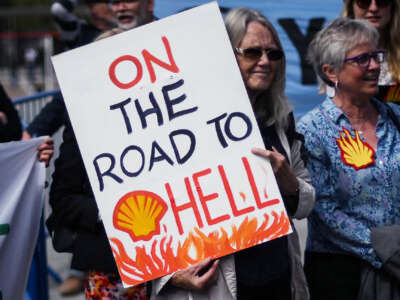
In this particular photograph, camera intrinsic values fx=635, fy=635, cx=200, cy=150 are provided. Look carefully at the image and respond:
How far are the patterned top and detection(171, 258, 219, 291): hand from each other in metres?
0.68

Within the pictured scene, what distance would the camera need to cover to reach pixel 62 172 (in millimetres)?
2535

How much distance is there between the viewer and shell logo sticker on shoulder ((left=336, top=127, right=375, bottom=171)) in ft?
8.62

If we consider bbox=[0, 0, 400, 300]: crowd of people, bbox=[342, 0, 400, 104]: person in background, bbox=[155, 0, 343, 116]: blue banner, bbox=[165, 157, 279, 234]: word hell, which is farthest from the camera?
bbox=[155, 0, 343, 116]: blue banner

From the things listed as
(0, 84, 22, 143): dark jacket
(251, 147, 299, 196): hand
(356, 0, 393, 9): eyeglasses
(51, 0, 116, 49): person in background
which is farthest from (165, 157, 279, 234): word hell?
(51, 0, 116, 49): person in background

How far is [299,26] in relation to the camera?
452 cm

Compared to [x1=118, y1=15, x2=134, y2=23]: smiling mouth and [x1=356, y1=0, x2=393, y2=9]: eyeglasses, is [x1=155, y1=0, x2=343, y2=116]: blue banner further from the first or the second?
[x1=118, y1=15, x2=134, y2=23]: smiling mouth

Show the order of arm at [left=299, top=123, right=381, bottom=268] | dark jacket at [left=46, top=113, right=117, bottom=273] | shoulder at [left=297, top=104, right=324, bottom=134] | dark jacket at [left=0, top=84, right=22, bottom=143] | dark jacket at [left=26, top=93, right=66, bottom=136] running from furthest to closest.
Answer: dark jacket at [left=26, top=93, right=66, bottom=136] → dark jacket at [left=0, top=84, right=22, bottom=143] → shoulder at [left=297, top=104, right=324, bottom=134] → arm at [left=299, top=123, right=381, bottom=268] → dark jacket at [left=46, top=113, right=117, bottom=273]

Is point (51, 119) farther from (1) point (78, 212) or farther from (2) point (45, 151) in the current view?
(1) point (78, 212)

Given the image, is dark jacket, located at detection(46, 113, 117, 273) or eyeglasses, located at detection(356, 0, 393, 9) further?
eyeglasses, located at detection(356, 0, 393, 9)

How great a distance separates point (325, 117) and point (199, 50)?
799 millimetres

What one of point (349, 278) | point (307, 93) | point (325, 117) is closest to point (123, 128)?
point (325, 117)

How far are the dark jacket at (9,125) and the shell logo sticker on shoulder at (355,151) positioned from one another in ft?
5.18

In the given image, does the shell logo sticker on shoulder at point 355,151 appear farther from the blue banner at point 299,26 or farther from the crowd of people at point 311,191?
the blue banner at point 299,26

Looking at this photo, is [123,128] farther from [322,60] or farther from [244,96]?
[322,60]
